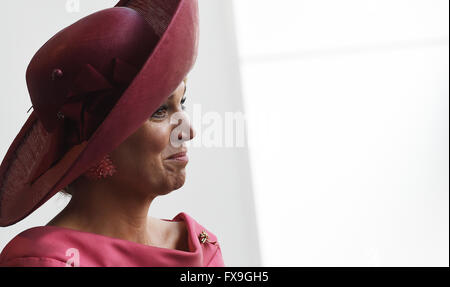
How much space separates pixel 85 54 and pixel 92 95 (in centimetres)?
6

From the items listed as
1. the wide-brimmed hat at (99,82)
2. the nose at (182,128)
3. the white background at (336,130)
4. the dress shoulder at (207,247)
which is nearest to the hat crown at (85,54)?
the wide-brimmed hat at (99,82)

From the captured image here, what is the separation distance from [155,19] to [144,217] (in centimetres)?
34

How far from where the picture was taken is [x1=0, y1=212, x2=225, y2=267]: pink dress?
83 cm

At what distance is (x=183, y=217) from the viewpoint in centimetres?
111

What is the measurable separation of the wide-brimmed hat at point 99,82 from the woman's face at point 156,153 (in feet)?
0.21

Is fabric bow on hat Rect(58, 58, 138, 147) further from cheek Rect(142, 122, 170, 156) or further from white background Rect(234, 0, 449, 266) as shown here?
white background Rect(234, 0, 449, 266)

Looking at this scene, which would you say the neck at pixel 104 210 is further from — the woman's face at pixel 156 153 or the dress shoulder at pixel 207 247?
the dress shoulder at pixel 207 247

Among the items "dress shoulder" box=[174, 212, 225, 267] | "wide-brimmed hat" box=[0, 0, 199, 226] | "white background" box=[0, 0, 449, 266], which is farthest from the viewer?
"white background" box=[0, 0, 449, 266]

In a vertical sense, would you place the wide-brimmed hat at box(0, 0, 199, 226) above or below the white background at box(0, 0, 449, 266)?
below

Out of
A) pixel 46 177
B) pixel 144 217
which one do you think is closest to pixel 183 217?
pixel 144 217

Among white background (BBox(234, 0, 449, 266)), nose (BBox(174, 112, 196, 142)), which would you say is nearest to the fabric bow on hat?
nose (BBox(174, 112, 196, 142))

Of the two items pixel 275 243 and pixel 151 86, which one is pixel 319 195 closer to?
pixel 275 243

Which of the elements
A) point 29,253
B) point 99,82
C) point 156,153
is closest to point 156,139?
point 156,153

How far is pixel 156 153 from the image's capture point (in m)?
0.89
